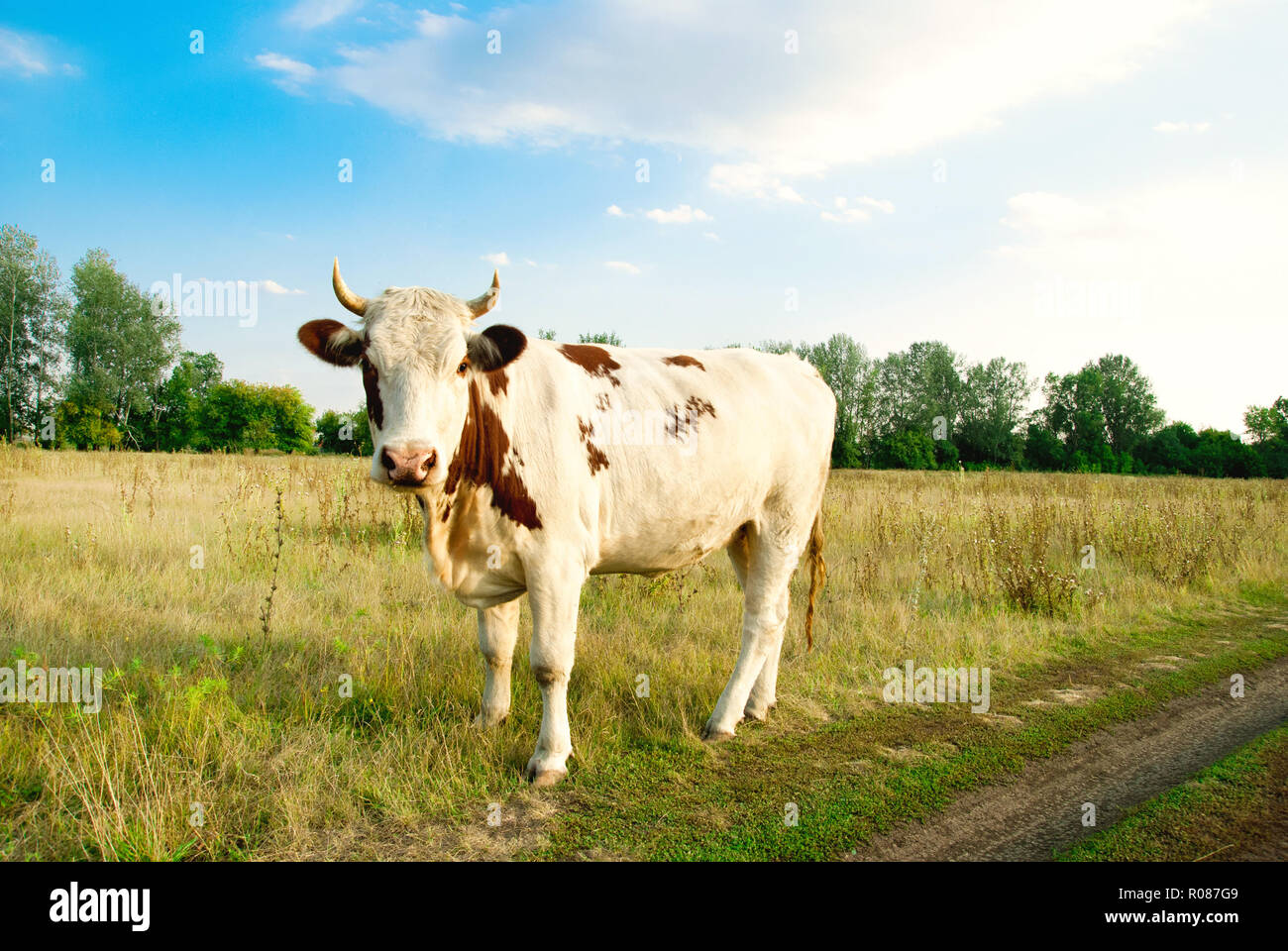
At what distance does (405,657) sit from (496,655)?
1096 mm

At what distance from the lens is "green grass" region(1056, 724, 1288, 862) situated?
329cm

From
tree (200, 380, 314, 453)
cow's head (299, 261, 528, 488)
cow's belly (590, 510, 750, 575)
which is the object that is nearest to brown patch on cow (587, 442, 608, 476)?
cow's belly (590, 510, 750, 575)

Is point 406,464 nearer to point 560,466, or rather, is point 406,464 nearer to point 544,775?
point 560,466

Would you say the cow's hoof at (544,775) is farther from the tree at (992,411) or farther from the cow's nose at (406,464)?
the tree at (992,411)

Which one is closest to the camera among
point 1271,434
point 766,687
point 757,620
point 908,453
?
point 757,620

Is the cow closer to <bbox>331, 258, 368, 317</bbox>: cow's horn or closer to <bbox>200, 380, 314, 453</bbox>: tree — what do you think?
<bbox>331, 258, 368, 317</bbox>: cow's horn

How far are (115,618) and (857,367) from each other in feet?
226

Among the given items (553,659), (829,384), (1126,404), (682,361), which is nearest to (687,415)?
(682,361)

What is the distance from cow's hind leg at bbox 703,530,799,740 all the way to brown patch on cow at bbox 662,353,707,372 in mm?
1402

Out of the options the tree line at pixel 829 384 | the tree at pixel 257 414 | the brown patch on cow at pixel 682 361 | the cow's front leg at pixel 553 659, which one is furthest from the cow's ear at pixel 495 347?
the tree at pixel 257 414

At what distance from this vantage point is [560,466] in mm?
4234

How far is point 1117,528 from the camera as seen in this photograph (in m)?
11.0

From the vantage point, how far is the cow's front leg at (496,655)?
478cm
